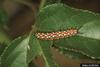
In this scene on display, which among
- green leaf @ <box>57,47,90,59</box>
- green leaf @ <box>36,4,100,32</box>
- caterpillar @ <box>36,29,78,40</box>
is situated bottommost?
green leaf @ <box>57,47,90,59</box>

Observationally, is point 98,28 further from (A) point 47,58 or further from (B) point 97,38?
(A) point 47,58

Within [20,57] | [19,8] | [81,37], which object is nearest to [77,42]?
[81,37]

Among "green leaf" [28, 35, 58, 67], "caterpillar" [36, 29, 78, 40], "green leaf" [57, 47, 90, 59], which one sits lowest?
"green leaf" [57, 47, 90, 59]

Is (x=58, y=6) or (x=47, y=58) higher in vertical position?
(x=58, y=6)

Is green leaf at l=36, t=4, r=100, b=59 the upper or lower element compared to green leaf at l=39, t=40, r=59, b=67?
upper

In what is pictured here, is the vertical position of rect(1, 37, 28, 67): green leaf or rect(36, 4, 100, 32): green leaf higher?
rect(36, 4, 100, 32): green leaf

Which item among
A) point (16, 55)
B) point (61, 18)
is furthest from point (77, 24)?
point (16, 55)
